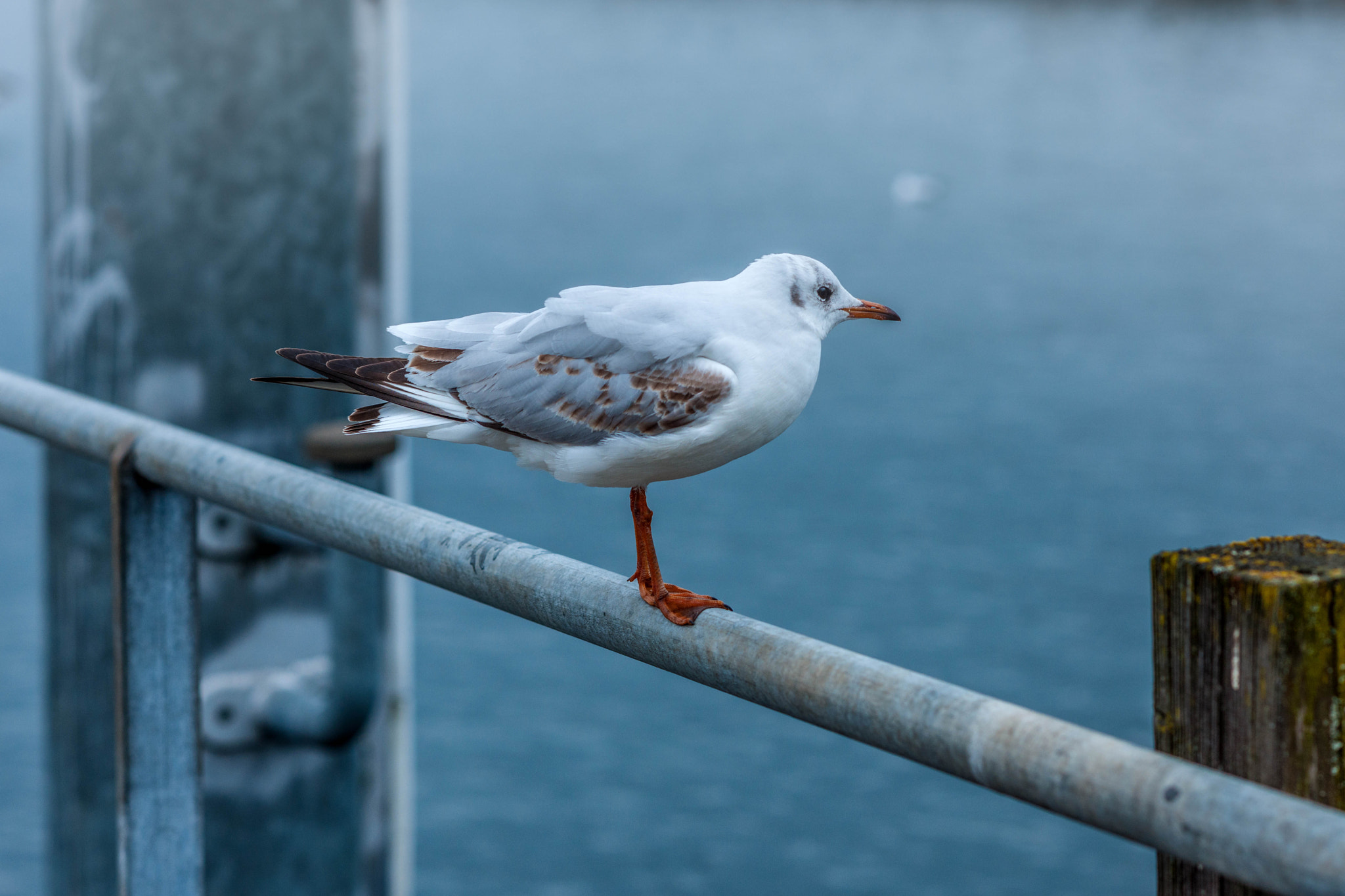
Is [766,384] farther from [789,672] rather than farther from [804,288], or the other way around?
[789,672]

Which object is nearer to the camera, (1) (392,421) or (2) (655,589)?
(2) (655,589)

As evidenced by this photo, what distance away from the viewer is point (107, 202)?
7.58 feet

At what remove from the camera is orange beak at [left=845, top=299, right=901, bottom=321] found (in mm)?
1446

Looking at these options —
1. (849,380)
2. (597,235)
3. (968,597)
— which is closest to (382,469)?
(968,597)

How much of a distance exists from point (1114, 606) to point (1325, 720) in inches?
507

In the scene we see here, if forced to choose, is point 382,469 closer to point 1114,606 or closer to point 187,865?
point 187,865

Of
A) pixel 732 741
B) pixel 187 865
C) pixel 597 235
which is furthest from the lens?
pixel 597 235

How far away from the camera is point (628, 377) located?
4.51ft

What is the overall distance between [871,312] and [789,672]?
22.0 inches

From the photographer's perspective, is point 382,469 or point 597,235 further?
point 597,235

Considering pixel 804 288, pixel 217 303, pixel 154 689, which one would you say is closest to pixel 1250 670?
pixel 804 288

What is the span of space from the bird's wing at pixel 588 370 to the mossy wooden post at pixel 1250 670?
533mm

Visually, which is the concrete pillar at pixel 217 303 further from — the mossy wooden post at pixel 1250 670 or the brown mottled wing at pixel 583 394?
the mossy wooden post at pixel 1250 670

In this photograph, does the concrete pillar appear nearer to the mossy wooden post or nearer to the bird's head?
the bird's head
